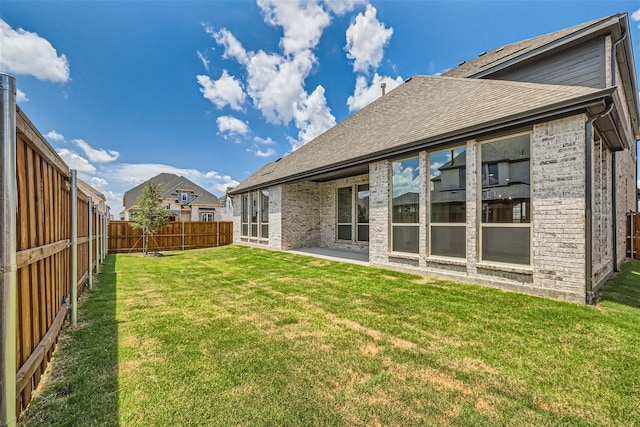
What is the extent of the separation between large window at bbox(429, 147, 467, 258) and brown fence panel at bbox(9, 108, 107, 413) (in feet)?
23.0

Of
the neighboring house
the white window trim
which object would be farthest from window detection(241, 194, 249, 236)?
the white window trim

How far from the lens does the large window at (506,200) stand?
18.1 feet

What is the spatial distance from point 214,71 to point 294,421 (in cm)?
1510

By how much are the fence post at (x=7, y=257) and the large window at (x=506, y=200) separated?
22.9ft

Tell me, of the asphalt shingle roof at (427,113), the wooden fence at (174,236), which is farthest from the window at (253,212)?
the wooden fence at (174,236)

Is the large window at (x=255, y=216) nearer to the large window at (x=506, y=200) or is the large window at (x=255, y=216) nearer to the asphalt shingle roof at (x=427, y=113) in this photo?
the asphalt shingle roof at (x=427, y=113)

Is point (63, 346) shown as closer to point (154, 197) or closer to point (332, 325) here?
point (332, 325)

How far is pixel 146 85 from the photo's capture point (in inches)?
524

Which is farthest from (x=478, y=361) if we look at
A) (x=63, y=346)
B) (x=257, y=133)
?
(x=257, y=133)

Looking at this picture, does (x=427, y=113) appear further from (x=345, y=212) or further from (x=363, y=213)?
(x=345, y=212)

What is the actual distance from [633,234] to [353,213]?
11.0m

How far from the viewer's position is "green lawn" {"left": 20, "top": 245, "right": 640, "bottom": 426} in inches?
85.4

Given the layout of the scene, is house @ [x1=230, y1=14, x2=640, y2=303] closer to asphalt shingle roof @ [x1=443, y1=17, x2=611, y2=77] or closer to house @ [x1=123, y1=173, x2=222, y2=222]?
asphalt shingle roof @ [x1=443, y1=17, x2=611, y2=77]

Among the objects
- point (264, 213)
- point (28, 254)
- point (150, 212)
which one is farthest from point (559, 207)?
point (150, 212)
